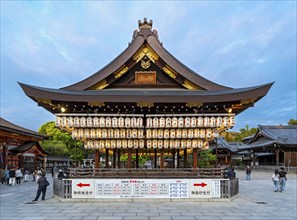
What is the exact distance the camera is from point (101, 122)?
16016 millimetres

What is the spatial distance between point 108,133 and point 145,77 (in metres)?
4.46

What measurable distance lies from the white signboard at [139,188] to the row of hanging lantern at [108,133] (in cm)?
258

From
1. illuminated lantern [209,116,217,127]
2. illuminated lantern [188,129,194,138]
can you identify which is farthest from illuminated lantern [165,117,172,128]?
illuminated lantern [209,116,217,127]

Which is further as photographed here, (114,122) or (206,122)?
(206,122)

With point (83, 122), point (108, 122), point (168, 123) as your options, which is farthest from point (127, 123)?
point (83, 122)

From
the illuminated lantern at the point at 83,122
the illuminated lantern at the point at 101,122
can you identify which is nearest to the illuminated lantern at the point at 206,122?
the illuminated lantern at the point at 101,122

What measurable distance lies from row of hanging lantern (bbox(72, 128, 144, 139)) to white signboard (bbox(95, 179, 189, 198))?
2581 mm

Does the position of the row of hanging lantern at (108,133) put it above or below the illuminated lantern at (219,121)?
below

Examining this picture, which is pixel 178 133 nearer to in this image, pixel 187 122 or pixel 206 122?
pixel 187 122

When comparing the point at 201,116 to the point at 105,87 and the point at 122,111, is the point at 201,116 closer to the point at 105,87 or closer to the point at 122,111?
the point at 122,111

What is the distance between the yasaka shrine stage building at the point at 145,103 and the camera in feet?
50.9

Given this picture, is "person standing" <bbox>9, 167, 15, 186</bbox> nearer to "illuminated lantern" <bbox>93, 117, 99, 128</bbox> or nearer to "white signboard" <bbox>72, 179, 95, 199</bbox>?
"white signboard" <bbox>72, 179, 95, 199</bbox>

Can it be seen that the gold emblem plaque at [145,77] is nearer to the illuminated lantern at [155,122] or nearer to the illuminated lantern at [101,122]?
the illuminated lantern at [155,122]

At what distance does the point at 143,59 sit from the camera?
1816cm
